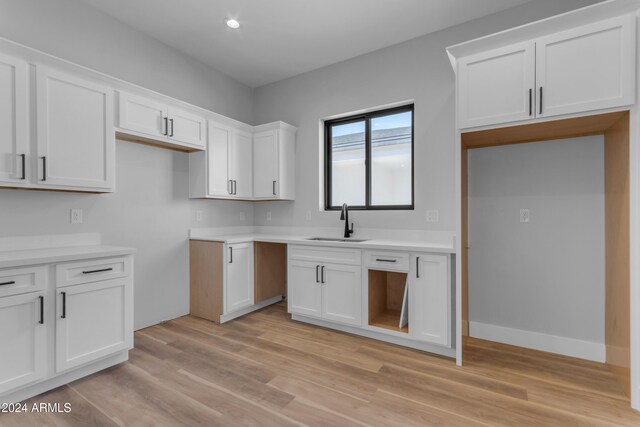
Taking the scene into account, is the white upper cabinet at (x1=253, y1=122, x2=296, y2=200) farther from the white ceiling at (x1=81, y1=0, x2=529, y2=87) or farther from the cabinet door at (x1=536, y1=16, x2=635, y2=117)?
the cabinet door at (x1=536, y1=16, x2=635, y2=117)

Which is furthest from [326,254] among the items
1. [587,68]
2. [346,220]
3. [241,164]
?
[587,68]

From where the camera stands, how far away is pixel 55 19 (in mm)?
2469

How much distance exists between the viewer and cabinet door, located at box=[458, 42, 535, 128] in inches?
82.7

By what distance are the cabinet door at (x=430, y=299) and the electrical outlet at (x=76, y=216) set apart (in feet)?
9.24

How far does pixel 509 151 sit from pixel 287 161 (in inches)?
94.4

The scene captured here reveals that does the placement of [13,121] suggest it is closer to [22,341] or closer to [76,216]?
[76,216]

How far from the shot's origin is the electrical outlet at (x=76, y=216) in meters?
2.52

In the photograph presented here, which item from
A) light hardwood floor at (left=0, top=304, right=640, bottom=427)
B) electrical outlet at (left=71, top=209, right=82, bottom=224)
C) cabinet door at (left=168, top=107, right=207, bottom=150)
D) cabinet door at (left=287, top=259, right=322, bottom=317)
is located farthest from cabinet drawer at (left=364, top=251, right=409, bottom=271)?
electrical outlet at (left=71, top=209, right=82, bottom=224)

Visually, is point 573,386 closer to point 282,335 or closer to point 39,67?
point 282,335

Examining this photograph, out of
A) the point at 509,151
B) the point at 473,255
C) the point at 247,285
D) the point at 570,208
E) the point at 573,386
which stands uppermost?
the point at 509,151

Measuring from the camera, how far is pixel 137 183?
9.86ft

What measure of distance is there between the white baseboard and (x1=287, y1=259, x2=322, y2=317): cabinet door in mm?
1483

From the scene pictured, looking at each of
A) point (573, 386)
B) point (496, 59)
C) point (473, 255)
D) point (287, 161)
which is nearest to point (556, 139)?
point (496, 59)

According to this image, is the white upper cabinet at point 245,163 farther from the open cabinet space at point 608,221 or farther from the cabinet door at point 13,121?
the open cabinet space at point 608,221
